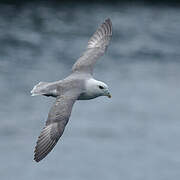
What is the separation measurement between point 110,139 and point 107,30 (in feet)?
79.5

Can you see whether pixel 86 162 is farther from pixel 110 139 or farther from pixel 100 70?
pixel 100 70

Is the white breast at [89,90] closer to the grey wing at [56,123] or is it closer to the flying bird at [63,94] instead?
the flying bird at [63,94]

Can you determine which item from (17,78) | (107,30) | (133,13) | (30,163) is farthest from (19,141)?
(107,30)

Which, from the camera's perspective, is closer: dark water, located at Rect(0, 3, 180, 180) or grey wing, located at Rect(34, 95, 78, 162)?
grey wing, located at Rect(34, 95, 78, 162)

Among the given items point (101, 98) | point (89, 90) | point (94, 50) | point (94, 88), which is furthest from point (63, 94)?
point (101, 98)

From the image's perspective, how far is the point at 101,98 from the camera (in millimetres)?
46750

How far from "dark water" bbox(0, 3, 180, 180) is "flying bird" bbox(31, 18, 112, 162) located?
22.8m

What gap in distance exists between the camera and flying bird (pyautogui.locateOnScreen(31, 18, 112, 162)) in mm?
18828

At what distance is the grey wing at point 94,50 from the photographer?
21.5 meters

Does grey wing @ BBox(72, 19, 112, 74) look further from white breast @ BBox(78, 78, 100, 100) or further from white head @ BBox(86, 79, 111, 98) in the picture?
white breast @ BBox(78, 78, 100, 100)

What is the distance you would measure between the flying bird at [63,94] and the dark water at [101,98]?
897 inches

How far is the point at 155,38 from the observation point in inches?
1946

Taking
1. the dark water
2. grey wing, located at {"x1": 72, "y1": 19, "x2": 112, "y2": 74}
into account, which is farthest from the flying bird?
the dark water

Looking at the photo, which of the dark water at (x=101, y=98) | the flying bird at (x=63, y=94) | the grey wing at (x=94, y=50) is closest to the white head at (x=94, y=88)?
the flying bird at (x=63, y=94)
